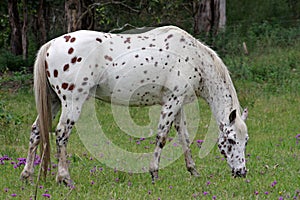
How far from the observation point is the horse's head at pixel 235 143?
263 inches

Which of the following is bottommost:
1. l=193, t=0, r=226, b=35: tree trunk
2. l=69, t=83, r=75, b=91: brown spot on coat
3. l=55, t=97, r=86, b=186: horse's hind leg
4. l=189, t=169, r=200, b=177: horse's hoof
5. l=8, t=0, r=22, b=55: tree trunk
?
l=8, t=0, r=22, b=55: tree trunk

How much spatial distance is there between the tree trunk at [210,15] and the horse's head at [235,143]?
441 inches

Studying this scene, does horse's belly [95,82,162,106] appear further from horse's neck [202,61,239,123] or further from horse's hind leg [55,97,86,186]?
horse's neck [202,61,239,123]

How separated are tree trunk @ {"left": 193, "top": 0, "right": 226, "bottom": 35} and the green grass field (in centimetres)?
606

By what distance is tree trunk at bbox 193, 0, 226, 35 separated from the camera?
58.3ft

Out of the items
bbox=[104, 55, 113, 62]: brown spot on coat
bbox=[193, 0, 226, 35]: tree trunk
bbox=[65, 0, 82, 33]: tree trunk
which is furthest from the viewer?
bbox=[193, 0, 226, 35]: tree trunk

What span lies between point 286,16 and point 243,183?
1678cm

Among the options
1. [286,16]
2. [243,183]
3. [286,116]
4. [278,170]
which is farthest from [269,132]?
[286,16]

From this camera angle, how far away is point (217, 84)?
6.99 m

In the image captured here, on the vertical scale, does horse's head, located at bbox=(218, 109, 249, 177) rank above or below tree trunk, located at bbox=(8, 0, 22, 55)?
above

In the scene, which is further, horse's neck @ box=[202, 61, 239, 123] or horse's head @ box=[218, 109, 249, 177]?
horse's neck @ box=[202, 61, 239, 123]

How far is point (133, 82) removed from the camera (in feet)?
21.8

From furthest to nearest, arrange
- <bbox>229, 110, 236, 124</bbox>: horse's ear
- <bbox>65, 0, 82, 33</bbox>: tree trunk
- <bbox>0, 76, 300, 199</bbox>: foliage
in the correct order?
<bbox>65, 0, 82, 33</bbox>: tree trunk → <bbox>229, 110, 236, 124</bbox>: horse's ear → <bbox>0, 76, 300, 199</bbox>: foliage

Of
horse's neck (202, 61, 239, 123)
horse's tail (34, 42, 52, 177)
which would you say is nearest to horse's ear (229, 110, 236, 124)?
horse's neck (202, 61, 239, 123)
